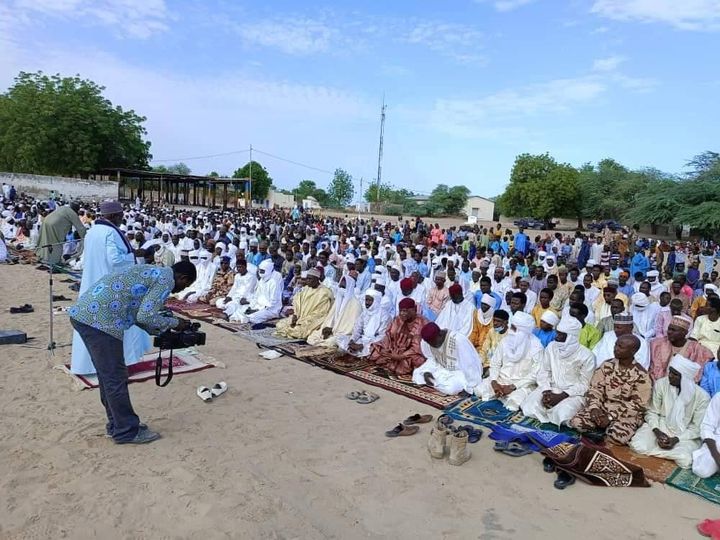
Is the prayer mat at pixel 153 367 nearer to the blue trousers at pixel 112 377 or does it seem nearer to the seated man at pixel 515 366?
the blue trousers at pixel 112 377

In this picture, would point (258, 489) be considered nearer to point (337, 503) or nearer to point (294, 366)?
point (337, 503)

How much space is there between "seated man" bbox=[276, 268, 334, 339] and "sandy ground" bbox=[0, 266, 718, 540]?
102 inches

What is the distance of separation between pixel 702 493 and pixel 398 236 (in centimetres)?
1520

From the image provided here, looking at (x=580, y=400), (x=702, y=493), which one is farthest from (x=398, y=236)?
(x=702, y=493)

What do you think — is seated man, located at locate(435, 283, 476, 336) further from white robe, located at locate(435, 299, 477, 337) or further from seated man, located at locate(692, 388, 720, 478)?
seated man, located at locate(692, 388, 720, 478)

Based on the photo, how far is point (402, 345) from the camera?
21.0 feet

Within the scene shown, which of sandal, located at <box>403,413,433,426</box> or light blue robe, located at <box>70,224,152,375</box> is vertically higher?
light blue robe, located at <box>70,224,152,375</box>

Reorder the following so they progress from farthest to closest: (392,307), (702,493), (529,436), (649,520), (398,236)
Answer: (398,236), (392,307), (529,436), (702,493), (649,520)

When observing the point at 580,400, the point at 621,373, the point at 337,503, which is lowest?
the point at 337,503

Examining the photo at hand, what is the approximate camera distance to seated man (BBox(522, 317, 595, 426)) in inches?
195

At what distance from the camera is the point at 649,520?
350cm

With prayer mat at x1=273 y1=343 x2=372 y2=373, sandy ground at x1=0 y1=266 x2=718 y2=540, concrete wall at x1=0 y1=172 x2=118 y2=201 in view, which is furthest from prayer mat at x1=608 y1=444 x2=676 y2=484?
concrete wall at x1=0 y1=172 x2=118 y2=201

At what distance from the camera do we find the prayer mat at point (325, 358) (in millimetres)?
6449

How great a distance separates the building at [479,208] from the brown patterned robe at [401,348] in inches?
1939
